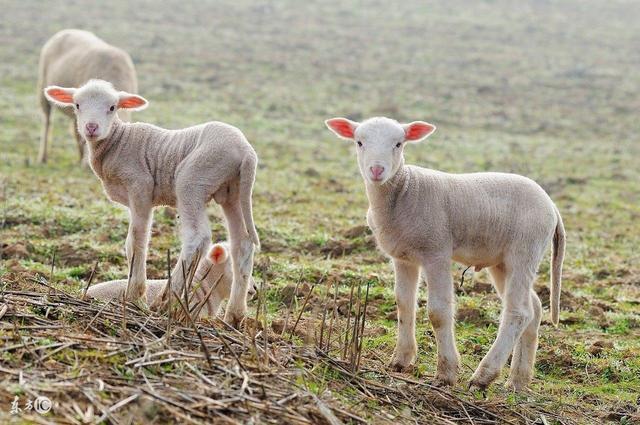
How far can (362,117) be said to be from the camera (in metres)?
25.0

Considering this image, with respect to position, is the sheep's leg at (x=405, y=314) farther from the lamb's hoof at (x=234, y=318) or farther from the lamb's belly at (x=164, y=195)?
the lamb's belly at (x=164, y=195)

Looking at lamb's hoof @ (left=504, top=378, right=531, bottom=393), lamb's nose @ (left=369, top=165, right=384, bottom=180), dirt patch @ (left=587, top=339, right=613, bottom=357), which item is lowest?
dirt patch @ (left=587, top=339, right=613, bottom=357)

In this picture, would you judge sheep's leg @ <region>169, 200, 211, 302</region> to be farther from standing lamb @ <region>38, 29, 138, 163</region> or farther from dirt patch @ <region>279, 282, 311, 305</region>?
standing lamb @ <region>38, 29, 138, 163</region>

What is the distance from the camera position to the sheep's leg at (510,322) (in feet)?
22.7

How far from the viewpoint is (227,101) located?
86.0 ft

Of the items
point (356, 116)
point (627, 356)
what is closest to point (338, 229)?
point (627, 356)

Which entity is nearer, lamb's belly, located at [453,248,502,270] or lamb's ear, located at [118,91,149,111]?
lamb's belly, located at [453,248,502,270]

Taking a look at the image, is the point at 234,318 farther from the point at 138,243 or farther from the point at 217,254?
the point at 138,243

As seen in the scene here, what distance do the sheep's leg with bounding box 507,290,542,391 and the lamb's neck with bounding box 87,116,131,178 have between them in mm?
3543

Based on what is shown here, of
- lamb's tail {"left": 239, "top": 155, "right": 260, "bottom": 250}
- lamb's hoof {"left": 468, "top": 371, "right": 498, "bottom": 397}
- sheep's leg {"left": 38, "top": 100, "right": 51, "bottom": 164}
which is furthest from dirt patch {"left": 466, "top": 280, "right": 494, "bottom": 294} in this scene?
sheep's leg {"left": 38, "top": 100, "right": 51, "bottom": 164}

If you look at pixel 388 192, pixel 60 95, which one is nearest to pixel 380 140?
pixel 388 192

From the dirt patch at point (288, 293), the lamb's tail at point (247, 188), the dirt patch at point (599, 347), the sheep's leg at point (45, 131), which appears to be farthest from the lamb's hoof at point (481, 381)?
the sheep's leg at point (45, 131)

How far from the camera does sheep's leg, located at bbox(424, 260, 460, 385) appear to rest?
6832 millimetres

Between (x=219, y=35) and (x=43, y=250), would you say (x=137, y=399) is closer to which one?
(x=43, y=250)
